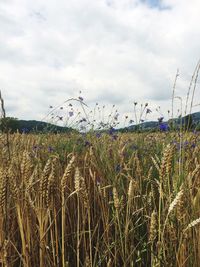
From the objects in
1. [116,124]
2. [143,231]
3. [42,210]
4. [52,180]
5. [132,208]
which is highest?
[116,124]

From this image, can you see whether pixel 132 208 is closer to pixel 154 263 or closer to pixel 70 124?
pixel 154 263

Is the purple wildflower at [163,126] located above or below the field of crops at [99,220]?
above

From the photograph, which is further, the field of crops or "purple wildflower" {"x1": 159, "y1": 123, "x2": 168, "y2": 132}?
"purple wildflower" {"x1": 159, "y1": 123, "x2": 168, "y2": 132}

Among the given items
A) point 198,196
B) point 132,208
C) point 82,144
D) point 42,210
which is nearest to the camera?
point 42,210

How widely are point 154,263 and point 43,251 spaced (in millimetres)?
376

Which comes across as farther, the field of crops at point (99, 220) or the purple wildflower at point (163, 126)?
the purple wildflower at point (163, 126)

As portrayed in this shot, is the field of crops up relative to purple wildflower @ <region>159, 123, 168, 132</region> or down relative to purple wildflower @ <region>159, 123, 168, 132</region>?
down

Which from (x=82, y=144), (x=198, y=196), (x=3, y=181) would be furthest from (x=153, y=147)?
(x=3, y=181)

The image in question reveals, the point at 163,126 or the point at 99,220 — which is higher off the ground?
the point at 163,126

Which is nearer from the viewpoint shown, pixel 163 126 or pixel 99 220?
Answer: pixel 99 220

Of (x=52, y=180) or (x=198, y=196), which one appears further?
(x=198, y=196)

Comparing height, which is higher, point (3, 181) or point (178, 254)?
point (3, 181)

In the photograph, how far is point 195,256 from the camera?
132 centimetres

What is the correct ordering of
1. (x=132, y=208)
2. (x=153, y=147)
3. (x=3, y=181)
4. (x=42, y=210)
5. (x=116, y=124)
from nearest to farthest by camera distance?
(x=3, y=181), (x=42, y=210), (x=132, y=208), (x=153, y=147), (x=116, y=124)
